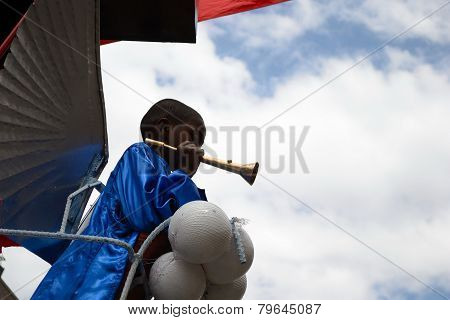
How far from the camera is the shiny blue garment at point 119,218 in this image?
3.42 m

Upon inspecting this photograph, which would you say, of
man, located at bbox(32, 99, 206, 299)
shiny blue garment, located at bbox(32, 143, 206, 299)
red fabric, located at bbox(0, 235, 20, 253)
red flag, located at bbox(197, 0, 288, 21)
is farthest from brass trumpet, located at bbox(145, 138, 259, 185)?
red flag, located at bbox(197, 0, 288, 21)

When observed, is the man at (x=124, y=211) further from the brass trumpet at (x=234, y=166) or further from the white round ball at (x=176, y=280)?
the white round ball at (x=176, y=280)

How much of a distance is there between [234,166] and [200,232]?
1090mm

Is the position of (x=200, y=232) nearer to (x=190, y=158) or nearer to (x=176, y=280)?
(x=176, y=280)

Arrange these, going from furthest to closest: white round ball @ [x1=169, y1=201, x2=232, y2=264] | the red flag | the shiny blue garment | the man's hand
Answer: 1. the red flag
2. the man's hand
3. the shiny blue garment
4. white round ball @ [x1=169, y1=201, x2=232, y2=264]

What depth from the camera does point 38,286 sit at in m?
3.51

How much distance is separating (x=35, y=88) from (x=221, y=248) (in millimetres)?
1521

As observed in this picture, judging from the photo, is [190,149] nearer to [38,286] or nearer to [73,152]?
[73,152]

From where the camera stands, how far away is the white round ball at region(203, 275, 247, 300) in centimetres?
355

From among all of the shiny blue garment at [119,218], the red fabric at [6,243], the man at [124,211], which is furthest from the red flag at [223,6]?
the red fabric at [6,243]

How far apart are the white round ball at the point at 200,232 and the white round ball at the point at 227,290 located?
34cm

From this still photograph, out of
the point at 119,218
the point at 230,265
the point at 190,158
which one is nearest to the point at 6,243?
the point at 119,218

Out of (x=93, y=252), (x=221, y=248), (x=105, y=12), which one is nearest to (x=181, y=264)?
(x=221, y=248)

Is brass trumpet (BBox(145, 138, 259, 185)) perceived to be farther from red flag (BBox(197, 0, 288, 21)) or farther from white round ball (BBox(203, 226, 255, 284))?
red flag (BBox(197, 0, 288, 21))
